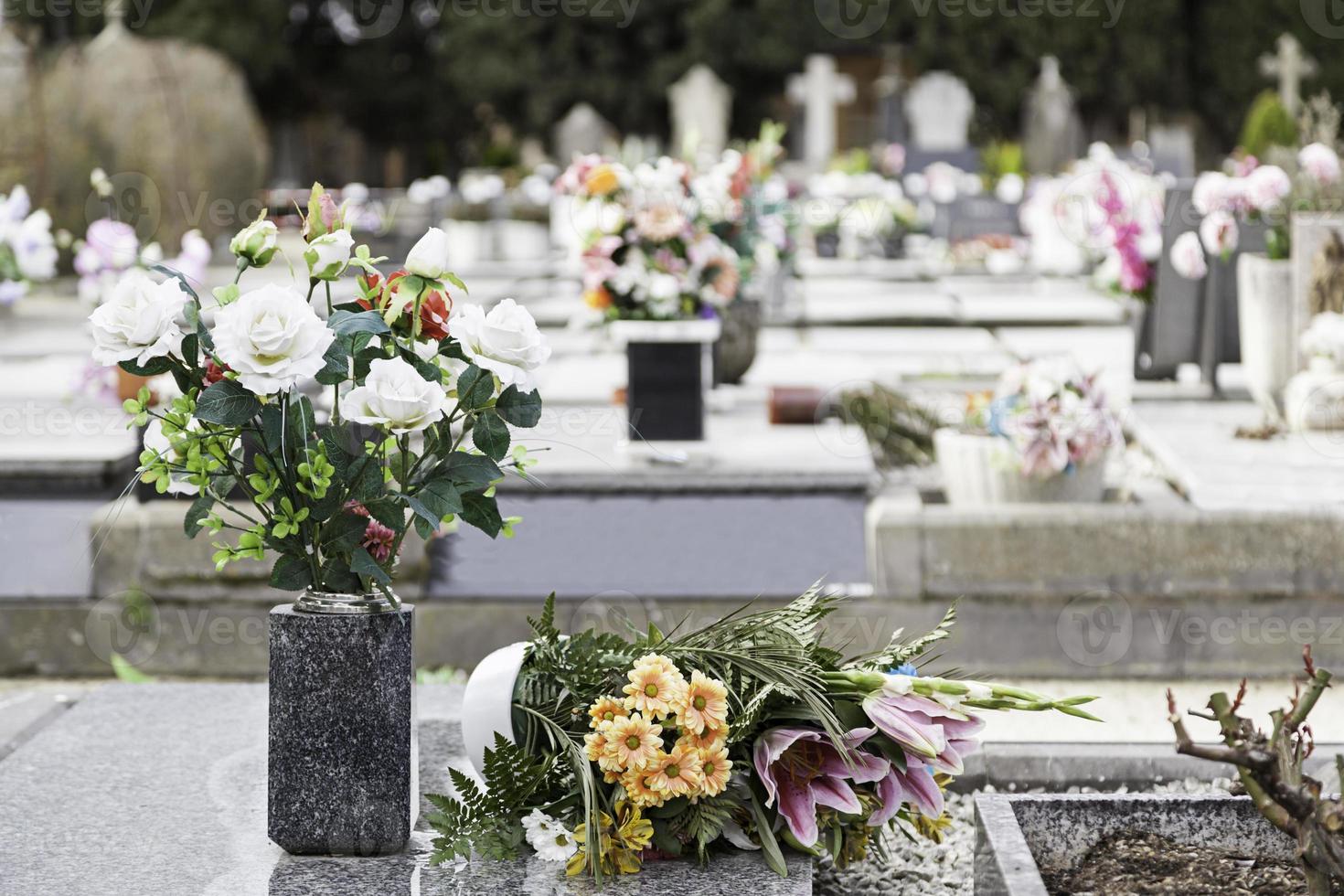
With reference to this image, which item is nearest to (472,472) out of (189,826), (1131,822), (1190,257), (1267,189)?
(189,826)

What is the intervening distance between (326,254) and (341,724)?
71cm

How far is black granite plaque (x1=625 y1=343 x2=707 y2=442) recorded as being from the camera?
7.03 meters

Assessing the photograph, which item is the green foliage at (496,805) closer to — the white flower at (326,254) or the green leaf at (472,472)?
the green leaf at (472,472)

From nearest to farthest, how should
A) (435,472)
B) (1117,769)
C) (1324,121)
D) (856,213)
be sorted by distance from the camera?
(435,472)
(1117,769)
(1324,121)
(856,213)

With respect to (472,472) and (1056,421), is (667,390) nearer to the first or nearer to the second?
(1056,421)

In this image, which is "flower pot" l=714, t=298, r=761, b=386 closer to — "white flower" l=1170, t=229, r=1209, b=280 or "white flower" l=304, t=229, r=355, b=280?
"white flower" l=1170, t=229, r=1209, b=280

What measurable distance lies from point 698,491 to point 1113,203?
369cm

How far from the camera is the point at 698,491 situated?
653cm

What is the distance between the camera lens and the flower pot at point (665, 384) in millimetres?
7001

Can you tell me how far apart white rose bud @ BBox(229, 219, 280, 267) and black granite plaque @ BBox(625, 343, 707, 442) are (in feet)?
14.6

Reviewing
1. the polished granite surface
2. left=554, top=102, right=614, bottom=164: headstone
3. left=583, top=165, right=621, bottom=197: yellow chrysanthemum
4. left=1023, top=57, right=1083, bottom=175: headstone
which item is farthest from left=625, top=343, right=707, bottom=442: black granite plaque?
left=554, top=102, right=614, bottom=164: headstone

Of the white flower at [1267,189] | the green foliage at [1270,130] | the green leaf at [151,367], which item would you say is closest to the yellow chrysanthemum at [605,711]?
the green leaf at [151,367]

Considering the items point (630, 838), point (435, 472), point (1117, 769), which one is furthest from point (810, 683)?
point (1117, 769)

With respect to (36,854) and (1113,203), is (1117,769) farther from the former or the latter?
(1113,203)
